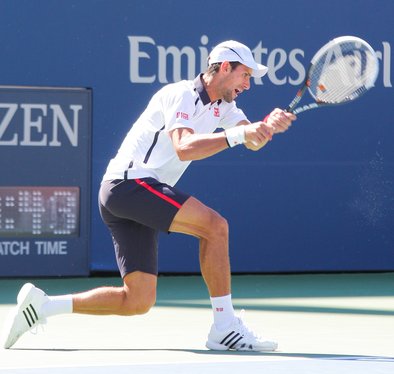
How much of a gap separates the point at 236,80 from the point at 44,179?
3.22 metres

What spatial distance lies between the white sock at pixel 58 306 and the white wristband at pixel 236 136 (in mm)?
949

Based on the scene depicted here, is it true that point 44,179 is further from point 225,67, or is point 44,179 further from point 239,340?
point 239,340

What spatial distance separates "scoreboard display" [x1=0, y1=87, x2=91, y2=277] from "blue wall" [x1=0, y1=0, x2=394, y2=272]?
0.08 m

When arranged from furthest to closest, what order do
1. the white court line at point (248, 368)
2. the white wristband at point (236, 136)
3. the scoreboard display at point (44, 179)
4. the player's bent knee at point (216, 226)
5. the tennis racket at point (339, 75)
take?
1. the scoreboard display at point (44, 179)
2. the tennis racket at point (339, 75)
3. the player's bent knee at point (216, 226)
4. the white wristband at point (236, 136)
5. the white court line at point (248, 368)

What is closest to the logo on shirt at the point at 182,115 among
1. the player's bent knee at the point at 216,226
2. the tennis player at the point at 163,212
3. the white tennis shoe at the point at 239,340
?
the tennis player at the point at 163,212

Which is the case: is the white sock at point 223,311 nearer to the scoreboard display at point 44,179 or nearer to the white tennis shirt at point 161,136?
the white tennis shirt at point 161,136

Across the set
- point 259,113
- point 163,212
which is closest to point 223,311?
point 163,212

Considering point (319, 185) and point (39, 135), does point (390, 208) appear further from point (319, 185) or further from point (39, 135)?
point (39, 135)

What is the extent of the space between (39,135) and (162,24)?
3.57ft

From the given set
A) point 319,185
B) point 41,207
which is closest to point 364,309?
point 319,185

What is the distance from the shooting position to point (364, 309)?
7.09 meters

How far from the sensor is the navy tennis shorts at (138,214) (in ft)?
17.2

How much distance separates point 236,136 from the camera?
5090 mm

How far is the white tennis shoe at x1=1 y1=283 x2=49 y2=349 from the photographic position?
209 inches
